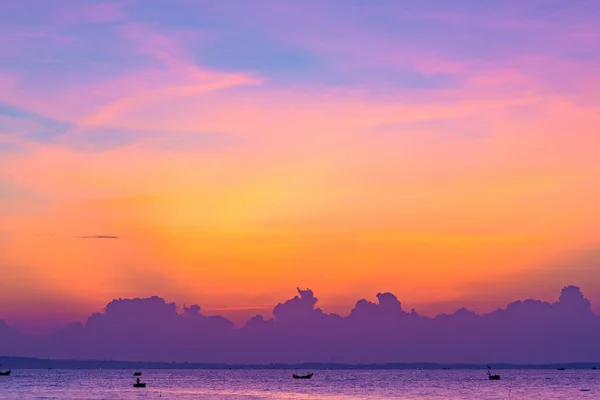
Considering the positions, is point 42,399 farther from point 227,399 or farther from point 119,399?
point 227,399

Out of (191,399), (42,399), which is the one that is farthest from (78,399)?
(191,399)

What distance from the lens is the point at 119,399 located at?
19512 cm

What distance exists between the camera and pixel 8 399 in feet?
623

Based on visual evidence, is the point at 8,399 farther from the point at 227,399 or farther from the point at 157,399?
the point at 227,399

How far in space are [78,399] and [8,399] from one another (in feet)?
51.0

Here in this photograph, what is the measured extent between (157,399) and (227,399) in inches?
651

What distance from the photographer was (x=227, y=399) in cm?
19988

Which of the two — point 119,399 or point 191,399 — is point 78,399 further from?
point 191,399

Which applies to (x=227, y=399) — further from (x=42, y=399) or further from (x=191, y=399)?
(x=42, y=399)

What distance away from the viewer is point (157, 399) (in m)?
199

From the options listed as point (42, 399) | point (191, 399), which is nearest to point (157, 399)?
point (191, 399)

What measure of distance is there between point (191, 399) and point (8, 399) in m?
41.3

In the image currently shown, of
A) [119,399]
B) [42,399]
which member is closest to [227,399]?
[119,399]

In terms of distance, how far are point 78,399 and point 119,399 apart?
32.2 ft
